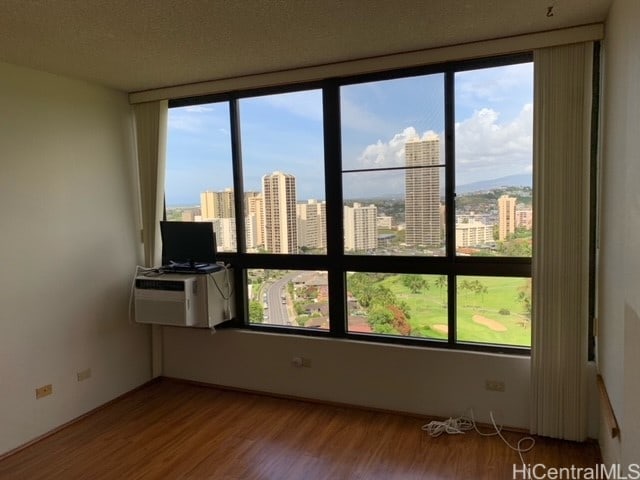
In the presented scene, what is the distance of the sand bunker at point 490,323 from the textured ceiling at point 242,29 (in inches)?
78.2

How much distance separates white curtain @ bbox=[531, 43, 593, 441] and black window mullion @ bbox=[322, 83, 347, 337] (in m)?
1.45

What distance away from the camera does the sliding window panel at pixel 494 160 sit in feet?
10.2

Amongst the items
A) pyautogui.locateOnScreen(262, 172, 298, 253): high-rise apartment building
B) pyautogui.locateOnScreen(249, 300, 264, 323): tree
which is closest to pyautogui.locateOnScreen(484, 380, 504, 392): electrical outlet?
pyautogui.locateOnScreen(262, 172, 298, 253): high-rise apartment building

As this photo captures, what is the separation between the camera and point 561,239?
Answer: 116 inches

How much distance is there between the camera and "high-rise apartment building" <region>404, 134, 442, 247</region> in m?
3.37

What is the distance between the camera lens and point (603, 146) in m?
2.77

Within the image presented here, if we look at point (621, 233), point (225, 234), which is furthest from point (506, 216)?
point (225, 234)

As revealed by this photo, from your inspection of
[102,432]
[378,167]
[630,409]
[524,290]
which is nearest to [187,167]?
[378,167]

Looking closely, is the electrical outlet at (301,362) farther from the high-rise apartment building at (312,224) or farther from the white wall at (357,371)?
the high-rise apartment building at (312,224)

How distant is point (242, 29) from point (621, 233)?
93.7 inches

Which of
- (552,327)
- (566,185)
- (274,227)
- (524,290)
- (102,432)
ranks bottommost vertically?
(102,432)

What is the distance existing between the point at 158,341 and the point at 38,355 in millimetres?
1155

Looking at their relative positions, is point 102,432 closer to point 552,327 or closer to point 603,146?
point 552,327

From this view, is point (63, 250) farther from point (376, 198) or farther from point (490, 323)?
point (490, 323)
